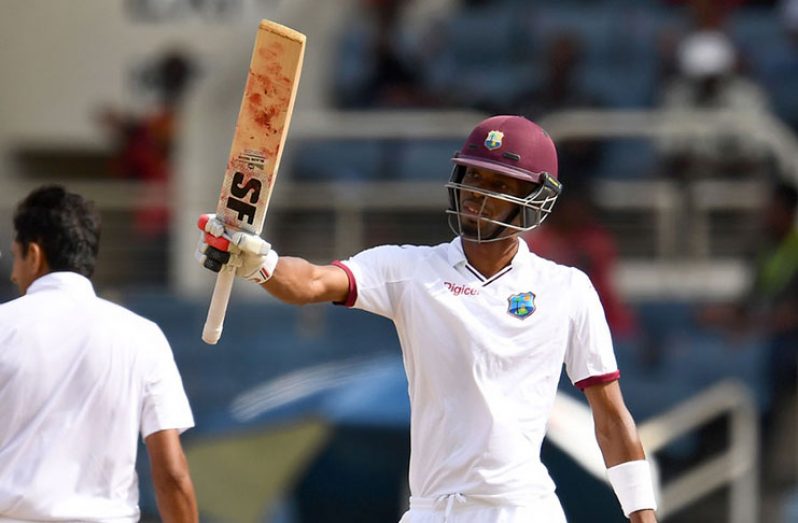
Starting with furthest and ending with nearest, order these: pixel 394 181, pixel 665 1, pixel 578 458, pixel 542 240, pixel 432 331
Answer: pixel 665 1 → pixel 394 181 → pixel 542 240 → pixel 578 458 → pixel 432 331

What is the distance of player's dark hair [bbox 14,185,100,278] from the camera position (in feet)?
14.6

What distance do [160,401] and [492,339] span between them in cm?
90

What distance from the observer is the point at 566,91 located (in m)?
9.63

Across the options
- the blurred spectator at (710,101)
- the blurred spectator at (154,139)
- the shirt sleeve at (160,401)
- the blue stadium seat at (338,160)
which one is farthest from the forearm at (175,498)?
the blue stadium seat at (338,160)

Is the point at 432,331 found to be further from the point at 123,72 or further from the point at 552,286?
the point at 123,72

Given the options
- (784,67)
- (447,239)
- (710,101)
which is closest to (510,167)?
(447,239)

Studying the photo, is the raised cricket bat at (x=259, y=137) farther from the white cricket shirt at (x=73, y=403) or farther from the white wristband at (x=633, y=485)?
the white wristband at (x=633, y=485)

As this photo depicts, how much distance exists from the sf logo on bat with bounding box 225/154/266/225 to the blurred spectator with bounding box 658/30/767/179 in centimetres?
494

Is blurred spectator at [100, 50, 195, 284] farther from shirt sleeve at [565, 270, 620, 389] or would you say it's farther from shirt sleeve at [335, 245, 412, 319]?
shirt sleeve at [565, 270, 620, 389]

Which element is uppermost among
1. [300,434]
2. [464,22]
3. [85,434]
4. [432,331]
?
[464,22]

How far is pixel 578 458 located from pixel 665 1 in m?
4.78

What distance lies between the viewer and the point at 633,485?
430 cm

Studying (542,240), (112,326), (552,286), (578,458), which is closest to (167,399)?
(112,326)

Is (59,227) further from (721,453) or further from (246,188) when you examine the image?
(721,453)
